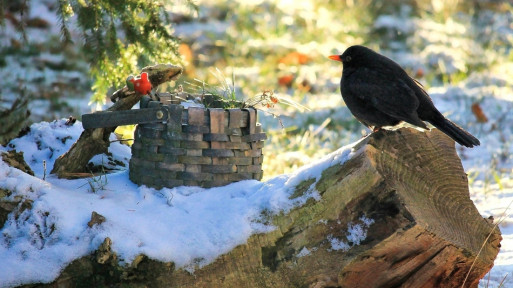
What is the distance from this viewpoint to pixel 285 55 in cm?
845

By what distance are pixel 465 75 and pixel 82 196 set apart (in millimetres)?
5729

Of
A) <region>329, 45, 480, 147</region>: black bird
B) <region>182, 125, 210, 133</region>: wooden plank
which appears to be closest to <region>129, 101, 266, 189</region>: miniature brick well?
<region>182, 125, 210, 133</region>: wooden plank

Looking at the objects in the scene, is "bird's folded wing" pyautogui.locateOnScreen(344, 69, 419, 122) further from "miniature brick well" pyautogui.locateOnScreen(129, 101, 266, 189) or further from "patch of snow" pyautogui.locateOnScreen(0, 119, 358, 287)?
"miniature brick well" pyautogui.locateOnScreen(129, 101, 266, 189)

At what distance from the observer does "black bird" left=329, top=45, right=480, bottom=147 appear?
9.30 ft

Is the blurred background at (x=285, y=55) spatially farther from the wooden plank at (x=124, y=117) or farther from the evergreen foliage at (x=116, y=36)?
the wooden plank at (x=124, y=117)

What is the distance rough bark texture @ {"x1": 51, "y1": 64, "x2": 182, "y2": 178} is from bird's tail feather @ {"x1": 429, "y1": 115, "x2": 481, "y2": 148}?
1.41 meters

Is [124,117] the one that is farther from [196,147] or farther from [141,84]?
[196,147]

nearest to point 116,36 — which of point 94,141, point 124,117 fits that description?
point 94,141

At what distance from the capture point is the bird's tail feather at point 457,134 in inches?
107

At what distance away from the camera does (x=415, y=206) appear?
2545 mm

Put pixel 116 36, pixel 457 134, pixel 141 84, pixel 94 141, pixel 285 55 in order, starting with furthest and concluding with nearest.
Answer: pixel 285 55, pixel 116 36, pixel 94 141, pixel 141 84, pixel 457 134

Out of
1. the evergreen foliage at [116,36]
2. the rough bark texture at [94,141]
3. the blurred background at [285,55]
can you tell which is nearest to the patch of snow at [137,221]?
the rough bark texture at [94,141]

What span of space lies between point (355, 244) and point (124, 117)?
4.16 ft

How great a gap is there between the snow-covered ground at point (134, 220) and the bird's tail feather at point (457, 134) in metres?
0.46
